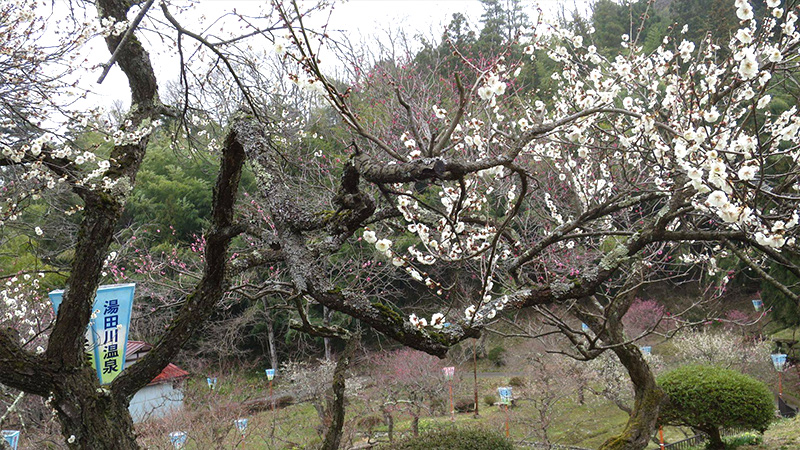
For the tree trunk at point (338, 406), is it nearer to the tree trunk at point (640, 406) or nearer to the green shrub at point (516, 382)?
the tree trunk at point (640, 406)

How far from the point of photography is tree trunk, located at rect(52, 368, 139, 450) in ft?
9.56

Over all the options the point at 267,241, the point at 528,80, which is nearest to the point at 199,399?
the point at 267,241

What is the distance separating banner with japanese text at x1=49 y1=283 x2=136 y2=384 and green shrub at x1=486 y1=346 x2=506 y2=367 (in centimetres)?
1300

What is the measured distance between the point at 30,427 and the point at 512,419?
7.31 m

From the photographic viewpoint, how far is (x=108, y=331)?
3.51m

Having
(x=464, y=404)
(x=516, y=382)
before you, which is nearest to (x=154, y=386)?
(x=464, y=404)

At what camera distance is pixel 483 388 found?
42.5ft

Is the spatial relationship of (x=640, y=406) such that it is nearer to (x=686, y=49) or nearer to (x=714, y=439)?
(x=714, y=439)

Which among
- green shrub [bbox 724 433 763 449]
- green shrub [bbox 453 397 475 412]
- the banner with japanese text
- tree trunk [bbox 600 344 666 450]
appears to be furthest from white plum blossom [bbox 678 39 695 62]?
green shrub [bbox 453 397 475 412]

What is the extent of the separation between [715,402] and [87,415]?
6.43m

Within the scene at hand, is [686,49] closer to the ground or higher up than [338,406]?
higher up

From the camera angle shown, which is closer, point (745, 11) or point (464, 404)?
point (745, 11)

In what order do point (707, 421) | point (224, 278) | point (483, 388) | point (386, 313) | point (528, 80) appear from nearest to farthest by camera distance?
point (386, 313) < point (224, 278) < point (707, 421) < point (483, 388) < point (528, 80)

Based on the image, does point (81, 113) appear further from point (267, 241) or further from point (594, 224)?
point (594, 224)
